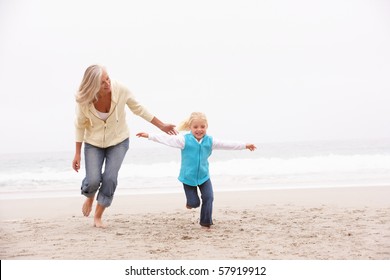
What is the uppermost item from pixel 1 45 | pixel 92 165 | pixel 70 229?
pixel 1 45

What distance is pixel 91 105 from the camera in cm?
342

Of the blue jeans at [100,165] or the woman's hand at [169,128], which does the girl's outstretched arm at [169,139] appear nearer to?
the woman's hand at [169,128]

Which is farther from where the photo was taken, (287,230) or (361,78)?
(361,78)

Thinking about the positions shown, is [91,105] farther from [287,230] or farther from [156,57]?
[156,57]

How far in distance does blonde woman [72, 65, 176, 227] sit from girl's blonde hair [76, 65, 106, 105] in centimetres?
4

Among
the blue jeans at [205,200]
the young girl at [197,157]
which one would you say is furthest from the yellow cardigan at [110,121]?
the blue jeans at [205,200]

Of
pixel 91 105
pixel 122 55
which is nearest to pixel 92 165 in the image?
pixel 91 105

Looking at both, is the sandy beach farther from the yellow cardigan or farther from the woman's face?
the woman's face

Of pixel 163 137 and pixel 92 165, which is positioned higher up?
pixel 163 137

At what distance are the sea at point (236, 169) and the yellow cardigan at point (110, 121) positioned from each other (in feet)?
9.20

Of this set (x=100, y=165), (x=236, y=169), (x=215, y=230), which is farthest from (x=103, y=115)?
(x=236, y=169)

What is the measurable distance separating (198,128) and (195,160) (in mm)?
250

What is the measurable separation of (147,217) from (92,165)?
1.01 metres

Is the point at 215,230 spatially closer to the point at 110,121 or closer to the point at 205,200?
the point at 205,200
